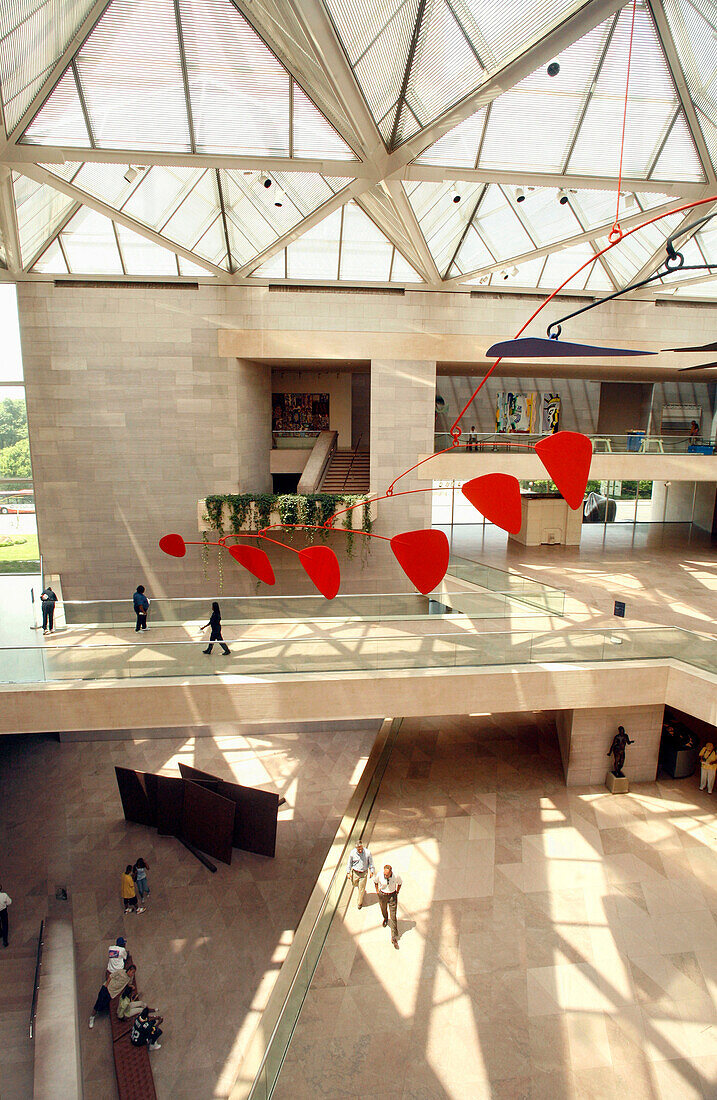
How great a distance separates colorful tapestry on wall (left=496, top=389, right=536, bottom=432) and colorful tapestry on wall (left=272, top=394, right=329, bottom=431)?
→ 790 cm

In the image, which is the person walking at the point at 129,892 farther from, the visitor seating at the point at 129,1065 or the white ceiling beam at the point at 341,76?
the white ceiling beam at the point at 341,76

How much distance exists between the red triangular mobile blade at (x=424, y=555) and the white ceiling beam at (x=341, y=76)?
28.0 feet

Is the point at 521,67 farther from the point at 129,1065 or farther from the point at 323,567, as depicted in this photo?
the point at 129,1065

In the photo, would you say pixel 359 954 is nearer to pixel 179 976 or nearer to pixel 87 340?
pixel 179 976

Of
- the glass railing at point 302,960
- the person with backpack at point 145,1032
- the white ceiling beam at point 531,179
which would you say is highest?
the white ceiling beam at point 531,179

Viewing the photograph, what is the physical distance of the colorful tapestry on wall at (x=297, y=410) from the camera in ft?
87.5

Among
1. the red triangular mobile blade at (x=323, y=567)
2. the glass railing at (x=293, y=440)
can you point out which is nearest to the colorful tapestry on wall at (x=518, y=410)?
the glass railing at (x=293, y=440)

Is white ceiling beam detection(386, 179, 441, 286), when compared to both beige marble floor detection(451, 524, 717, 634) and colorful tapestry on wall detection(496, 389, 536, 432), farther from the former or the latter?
beige marble floor detection(451, 524, 717, 634)

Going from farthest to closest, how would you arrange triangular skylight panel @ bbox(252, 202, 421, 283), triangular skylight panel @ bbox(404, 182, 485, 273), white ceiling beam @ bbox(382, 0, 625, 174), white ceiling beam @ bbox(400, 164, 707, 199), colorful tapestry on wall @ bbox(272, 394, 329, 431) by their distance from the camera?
colorful tapestry on wall @ bbox(272, 394, 329, 431)
triangular skylight panel @ bbox(252, 202, 421, 283)
triangular skylight panel @ bbox(404, 182, 485, 273)
white ceiling beam @ bbox(400, 164, 707, 199)
white ceiling beam @ bbox(382, 0, 625, 174)

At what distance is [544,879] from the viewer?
11.5 metres

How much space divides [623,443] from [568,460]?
626 inches

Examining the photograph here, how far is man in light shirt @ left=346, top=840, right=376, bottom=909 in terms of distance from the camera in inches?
441

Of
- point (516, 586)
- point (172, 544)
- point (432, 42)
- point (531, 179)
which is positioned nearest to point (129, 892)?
point (172, 544)

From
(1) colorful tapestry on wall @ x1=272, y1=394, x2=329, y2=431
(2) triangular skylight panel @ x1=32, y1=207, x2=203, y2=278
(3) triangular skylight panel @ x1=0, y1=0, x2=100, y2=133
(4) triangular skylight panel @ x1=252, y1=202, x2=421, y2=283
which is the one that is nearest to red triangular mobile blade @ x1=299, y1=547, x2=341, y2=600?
(3) triangular skylight panel @ x1=0, y1=0, x2=100, y2=133
